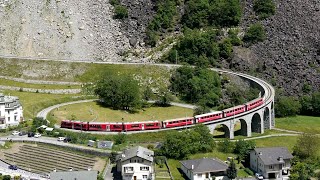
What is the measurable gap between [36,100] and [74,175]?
41.9 metres

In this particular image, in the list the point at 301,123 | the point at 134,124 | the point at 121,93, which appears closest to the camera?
the point at 134,124

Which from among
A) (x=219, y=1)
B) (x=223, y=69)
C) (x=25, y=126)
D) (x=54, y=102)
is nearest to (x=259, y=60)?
(x=223, y=69)

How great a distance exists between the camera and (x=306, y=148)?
318 ft

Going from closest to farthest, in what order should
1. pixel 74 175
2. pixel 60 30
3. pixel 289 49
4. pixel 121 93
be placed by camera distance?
pixel 74 175 < pixel 121 93 < pixel 289 49 < pixel 60 30

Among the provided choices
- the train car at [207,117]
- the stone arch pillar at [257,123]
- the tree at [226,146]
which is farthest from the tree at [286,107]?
the tree at [226,146]

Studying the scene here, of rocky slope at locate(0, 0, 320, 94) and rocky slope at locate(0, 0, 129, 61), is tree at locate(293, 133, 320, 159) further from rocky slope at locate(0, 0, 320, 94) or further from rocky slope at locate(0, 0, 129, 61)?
rocky slope at locate(0, 0, 129, 61)

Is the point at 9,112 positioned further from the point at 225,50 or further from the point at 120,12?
the point at 225,50

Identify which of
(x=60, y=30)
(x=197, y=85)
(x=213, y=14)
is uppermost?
(x=213, y=14)

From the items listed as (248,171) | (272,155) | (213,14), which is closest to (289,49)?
(213,14)

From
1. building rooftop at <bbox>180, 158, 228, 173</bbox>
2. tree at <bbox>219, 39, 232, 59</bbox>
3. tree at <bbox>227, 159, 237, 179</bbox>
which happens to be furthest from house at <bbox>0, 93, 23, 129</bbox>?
tree at <bbox>219, 39, 232, 59</bbox>

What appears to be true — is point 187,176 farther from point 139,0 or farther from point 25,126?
point 139,0

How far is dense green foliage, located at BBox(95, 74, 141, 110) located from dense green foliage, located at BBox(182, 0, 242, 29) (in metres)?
37.9

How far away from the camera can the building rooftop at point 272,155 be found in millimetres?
90750

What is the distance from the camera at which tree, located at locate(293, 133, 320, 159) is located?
9625 cm
